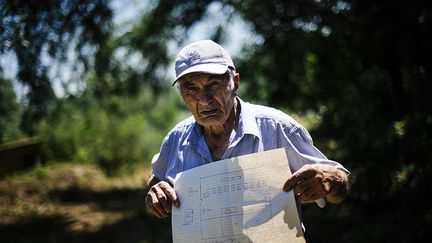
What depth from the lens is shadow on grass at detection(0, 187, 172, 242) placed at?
212 inches

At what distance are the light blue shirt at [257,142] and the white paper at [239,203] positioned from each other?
0.39ft

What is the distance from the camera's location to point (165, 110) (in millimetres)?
20734

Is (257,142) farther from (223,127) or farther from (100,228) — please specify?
(100,228)

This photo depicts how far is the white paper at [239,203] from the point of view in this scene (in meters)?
1.44

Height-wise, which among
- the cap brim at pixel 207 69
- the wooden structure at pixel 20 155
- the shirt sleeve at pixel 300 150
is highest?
the wooden structure at pixel 20 155

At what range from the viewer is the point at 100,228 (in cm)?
581

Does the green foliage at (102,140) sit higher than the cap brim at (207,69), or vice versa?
the green foliage at (102,140)

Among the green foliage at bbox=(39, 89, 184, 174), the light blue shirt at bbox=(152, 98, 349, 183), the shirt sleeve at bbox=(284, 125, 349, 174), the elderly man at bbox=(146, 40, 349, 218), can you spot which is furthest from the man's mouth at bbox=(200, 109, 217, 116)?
the green foliage at bbox=(39, 89, 184, 174)

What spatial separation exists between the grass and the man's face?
12.7 ft

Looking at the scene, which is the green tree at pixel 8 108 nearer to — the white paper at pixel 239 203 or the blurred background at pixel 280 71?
the blurred background at pixel 280 71

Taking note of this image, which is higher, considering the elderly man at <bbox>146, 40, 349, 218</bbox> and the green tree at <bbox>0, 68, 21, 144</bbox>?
the green tree at <bbox>0, 68, 21, 144</bbox>

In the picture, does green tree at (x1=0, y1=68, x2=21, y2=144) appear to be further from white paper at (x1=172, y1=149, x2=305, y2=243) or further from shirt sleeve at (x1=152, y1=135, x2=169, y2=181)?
white paper at (x1=172, y1=149, x2=305, y2=243)

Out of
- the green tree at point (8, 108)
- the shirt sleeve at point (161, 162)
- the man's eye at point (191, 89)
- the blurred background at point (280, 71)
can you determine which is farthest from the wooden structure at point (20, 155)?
the man's eye at point (191, 89)

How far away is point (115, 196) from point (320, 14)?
4.82m
